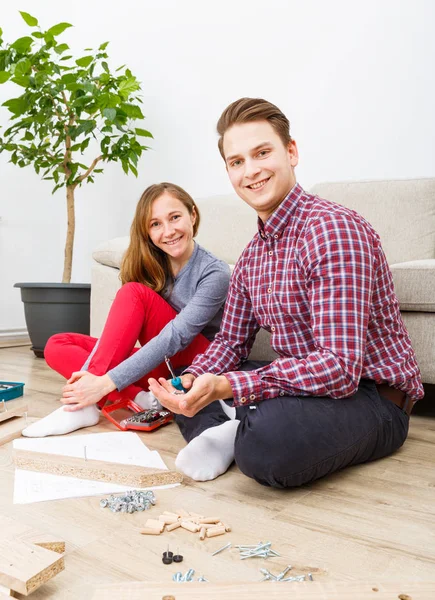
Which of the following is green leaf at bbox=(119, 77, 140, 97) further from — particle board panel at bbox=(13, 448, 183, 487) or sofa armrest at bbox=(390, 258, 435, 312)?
particle board panel at bbox=(13, 448, 183, 487)

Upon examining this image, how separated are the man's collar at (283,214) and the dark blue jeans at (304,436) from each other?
1.28 feet

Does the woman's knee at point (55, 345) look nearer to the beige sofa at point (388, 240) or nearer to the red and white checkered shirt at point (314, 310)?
the beige sofa at point (388, 240)

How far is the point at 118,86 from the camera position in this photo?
8.95 feet

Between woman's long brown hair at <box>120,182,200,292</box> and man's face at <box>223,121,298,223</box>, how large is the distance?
0.53 meters

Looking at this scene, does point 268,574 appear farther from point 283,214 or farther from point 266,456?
point 283,214

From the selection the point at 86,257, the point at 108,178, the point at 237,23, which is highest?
the point at 237,23

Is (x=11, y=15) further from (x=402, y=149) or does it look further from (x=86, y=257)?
(x=402, y=149)

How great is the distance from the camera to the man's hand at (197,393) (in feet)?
3.77

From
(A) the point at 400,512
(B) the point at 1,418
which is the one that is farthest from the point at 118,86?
(A) the point at 400,512

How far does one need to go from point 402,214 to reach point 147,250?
1.01 metres

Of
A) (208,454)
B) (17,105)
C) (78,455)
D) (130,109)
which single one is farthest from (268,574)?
(17,105)

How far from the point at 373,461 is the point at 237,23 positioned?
7.74 feet

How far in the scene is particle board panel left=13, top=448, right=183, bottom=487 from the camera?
124 centimetres

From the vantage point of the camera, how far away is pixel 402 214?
88.1 inches
